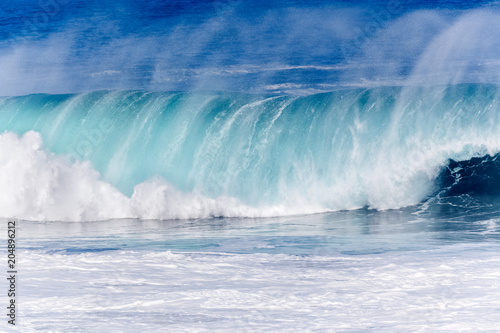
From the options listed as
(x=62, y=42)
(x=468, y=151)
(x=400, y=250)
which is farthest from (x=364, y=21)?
(x=400, y=250)

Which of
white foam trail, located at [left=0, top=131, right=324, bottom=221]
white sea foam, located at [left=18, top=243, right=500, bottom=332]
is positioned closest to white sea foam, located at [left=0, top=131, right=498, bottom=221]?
white foam trail, located at [left=0, top=131, right=324, bottom=221]

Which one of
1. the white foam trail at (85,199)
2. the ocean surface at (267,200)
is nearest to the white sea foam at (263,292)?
the ocean surface at (267,200)

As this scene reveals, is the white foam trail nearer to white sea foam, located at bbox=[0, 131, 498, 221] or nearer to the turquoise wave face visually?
white sea foam, located at bbox=[0, 131, 498, 221]

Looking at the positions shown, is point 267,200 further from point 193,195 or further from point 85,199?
point 85,199

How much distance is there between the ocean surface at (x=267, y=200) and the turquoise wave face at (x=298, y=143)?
1.3 inches

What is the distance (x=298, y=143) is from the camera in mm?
10922

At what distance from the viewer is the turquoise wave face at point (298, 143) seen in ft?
33.3

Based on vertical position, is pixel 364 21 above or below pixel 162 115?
above

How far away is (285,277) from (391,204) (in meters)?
4.85

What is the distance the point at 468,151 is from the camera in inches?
409

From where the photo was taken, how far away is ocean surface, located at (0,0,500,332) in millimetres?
4645

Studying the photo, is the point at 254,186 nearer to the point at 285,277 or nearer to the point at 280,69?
A: the point at 285,277

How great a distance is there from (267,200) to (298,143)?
1.51m

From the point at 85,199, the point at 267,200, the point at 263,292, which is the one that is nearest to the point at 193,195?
the point at 267,200
